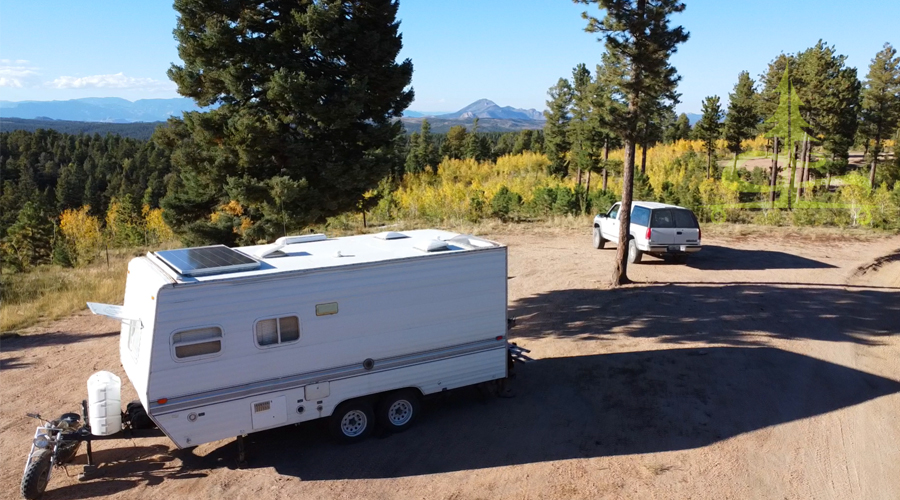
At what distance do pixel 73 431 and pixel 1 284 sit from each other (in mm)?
13361

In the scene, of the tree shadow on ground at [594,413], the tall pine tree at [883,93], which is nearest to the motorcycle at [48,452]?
the tree shadow on ground at [594,413]

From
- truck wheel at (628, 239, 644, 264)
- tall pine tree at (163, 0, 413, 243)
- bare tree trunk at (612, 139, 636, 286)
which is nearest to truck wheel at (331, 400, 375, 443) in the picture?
tall pine tree at (163, 0, 413, 243)

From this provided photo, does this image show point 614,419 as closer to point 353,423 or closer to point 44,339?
point 353,423

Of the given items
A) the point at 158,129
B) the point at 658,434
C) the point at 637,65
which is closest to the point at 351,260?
the point at 658,434

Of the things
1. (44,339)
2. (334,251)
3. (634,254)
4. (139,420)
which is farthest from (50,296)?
(634,254)

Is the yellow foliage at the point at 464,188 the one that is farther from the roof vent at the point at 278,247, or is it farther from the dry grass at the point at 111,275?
the roof vent at the point at 278,247

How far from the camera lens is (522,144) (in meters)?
76.9

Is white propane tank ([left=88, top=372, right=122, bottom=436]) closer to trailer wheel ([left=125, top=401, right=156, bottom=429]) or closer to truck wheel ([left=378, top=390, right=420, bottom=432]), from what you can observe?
trailer wheel ([left=125, top=401, right=156, bottom=429])

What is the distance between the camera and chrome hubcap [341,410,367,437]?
25.0 ft

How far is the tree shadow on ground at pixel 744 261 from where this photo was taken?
1692cm

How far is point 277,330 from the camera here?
274 inches

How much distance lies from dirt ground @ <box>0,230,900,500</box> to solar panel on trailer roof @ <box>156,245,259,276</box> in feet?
8.10

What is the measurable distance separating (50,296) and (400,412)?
12.9 meters

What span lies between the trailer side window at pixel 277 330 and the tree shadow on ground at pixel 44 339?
7848 millimetres
